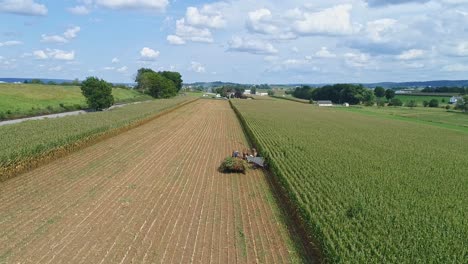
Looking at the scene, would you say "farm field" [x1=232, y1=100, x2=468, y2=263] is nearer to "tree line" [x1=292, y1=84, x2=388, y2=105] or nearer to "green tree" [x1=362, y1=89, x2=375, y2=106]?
"green tree" [x1=362, y1=89, x2=375, y2=106]

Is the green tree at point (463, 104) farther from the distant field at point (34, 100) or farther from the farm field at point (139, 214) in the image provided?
the farm field at point (139, 214)

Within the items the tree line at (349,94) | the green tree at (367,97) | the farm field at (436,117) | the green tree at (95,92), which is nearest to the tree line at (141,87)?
the green tree at (95,92)

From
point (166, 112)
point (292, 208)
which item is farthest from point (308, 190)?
point (166, 112)

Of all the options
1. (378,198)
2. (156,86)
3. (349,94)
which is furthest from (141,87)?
(378,198)

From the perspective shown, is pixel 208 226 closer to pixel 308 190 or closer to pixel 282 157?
pixel 308 190

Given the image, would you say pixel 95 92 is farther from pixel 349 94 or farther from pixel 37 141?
pixel 349 94

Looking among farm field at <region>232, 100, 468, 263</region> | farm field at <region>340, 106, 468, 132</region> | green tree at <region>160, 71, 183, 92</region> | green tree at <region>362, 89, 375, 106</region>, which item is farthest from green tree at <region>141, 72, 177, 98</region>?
farm field at <region>232, 100, 468, 263</region>
